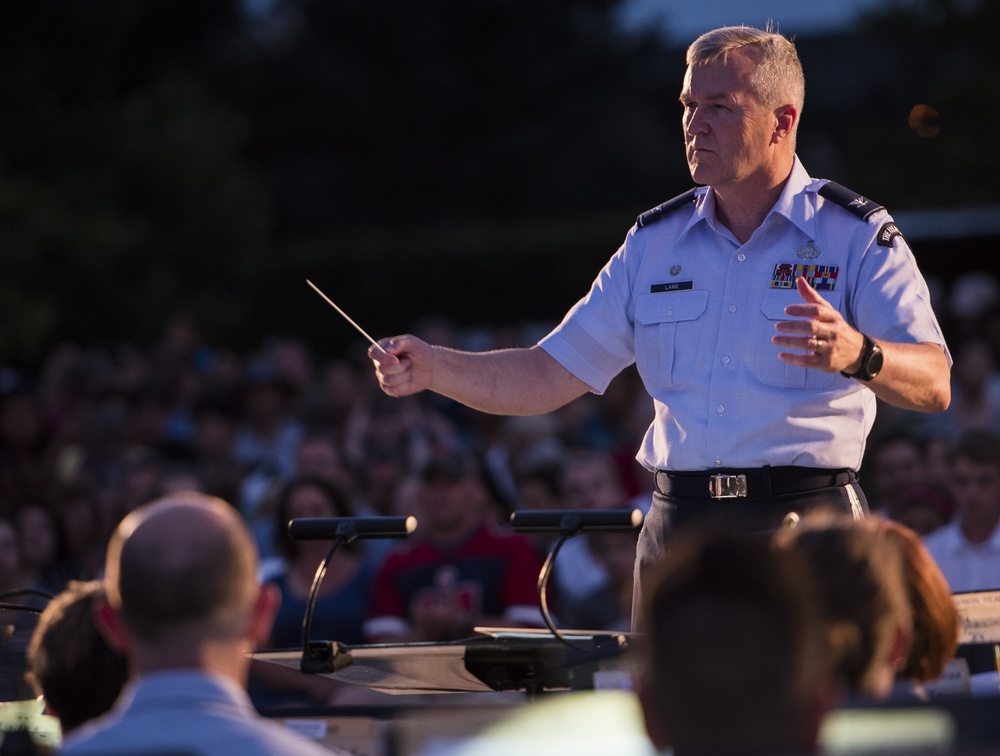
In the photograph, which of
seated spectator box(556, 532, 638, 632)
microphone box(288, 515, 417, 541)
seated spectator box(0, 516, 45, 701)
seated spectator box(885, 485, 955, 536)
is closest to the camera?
seated spectator box(0, 516, 45, 701)

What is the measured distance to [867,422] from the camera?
3768mm

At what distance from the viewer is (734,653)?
6.26ft

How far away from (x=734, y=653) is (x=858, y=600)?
0.55m

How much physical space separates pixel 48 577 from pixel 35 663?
4.71 metres

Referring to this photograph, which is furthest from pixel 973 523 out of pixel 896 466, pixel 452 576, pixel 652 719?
pixel 652 719

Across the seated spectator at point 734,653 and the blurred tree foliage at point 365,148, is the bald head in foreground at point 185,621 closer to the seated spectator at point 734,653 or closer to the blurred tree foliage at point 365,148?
the seated spectator at point 734,653

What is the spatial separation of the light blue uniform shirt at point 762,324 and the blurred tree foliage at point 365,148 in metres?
10.5

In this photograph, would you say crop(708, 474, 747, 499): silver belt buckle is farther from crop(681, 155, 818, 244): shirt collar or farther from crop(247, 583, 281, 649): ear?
crop(247, 583, 281, 649): ear

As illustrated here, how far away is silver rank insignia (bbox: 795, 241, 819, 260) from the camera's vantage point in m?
3.73

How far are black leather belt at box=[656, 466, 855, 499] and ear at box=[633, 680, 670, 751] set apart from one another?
3.25 feet

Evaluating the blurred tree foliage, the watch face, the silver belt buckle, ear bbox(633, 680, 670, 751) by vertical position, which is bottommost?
ear bbox(633, 680, 670, 751)

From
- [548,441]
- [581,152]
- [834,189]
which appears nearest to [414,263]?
[581,152]

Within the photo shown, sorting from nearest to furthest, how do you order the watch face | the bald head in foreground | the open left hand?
the bald head in foreground < the open left hand < the watch face

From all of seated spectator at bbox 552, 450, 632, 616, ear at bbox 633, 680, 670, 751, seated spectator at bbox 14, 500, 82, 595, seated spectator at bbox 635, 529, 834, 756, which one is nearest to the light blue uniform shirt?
ear at bbox 633, 680, 670, 751
